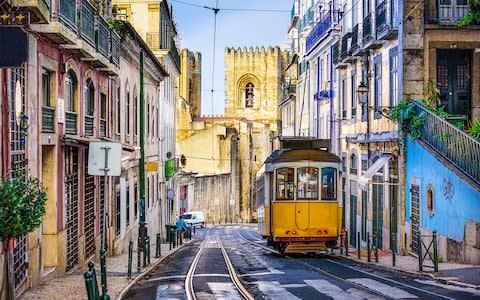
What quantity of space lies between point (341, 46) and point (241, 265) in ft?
53.2

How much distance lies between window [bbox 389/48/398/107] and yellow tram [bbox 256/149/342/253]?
12.7ft

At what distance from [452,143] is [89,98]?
9.82m

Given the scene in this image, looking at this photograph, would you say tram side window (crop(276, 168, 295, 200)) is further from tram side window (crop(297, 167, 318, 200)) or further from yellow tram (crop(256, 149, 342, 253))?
tram side window (crop(297, 167, 318, 200))

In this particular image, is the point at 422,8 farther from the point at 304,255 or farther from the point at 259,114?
the point at 259,114

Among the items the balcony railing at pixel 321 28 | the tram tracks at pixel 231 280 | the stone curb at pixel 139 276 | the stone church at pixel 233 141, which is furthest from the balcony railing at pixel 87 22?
the stone church at pixel 233 141

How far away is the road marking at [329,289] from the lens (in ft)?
43.5

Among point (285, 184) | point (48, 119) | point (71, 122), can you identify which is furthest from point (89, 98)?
point (285, 184)

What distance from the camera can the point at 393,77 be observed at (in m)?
25.4

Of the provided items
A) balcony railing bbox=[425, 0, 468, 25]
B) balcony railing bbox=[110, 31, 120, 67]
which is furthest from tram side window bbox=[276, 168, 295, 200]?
balcony railing bbox=[425, 0, 468, 25]

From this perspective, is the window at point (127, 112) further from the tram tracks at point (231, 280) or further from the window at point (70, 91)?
the window at point (70, 91)

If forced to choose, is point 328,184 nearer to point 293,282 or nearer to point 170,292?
point 293,282

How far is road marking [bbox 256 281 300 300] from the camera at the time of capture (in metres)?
13.3

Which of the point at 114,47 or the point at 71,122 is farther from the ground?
the point at 114,47

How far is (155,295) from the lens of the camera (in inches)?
551
